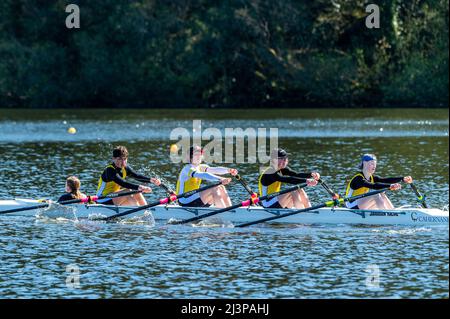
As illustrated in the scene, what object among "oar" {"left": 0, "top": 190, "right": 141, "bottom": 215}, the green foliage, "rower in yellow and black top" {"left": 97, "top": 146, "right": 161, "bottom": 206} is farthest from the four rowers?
the green foliage

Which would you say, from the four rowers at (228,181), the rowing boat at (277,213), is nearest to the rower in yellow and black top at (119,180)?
the four rowers at (228,181)

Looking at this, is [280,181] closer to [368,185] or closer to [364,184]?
[364,184]

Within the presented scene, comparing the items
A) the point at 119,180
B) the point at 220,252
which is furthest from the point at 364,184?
the point at 119,180

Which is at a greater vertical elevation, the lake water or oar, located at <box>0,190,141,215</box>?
oar, located at <box>0,190,141,215</box>

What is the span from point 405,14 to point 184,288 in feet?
196

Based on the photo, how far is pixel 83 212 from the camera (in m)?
25.7

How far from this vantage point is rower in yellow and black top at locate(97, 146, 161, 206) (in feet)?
83.7

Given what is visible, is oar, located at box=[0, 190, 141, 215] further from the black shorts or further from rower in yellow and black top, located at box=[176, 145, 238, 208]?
the black shorts

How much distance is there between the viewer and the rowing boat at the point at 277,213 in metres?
24.4

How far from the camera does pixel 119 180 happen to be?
2548 centimetres

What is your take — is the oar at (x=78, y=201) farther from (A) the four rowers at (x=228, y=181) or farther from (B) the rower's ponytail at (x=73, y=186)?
(B) the rower's ponytail at (x=73, y=186)

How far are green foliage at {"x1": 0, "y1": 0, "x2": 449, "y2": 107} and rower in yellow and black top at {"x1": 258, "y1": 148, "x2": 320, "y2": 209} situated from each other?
49.2m

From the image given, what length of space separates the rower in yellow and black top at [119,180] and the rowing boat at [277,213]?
52 cm
